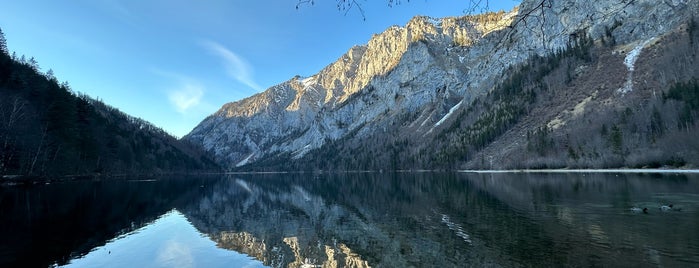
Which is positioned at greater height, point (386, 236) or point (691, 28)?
point (691, 28)

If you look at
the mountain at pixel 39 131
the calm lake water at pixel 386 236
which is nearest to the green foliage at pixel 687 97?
the calm lake water at pixel 386 236

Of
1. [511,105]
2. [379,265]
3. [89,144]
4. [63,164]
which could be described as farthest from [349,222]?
[511,105]

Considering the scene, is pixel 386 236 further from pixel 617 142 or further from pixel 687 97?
pixel 687 97

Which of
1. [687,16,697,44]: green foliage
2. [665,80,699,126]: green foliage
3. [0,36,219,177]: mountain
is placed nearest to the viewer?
[0,36,219,177]: mountain

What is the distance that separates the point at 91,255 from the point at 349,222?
57.4 ft

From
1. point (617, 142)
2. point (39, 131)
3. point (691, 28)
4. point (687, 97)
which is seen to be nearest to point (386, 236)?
point (39, 131)

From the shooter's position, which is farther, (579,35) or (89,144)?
(579,35)

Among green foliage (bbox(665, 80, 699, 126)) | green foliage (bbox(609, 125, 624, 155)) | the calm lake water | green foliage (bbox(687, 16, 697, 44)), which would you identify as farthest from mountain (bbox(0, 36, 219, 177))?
green foliage (bbox(687, 16, 697, 44))

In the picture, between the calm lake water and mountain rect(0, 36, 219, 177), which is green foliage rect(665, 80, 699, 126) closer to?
the calm lake water

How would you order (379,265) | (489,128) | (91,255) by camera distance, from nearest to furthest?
A: (379,265) → (91,255) → (489,128)

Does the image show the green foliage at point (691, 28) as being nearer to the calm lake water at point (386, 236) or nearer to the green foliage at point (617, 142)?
the green foliage at point (617, 142)

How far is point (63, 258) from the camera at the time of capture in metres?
19.0

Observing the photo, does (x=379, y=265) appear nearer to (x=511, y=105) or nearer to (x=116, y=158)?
(x=116, y=158)

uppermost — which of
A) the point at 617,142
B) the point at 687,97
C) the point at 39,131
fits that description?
the point at 687,97
